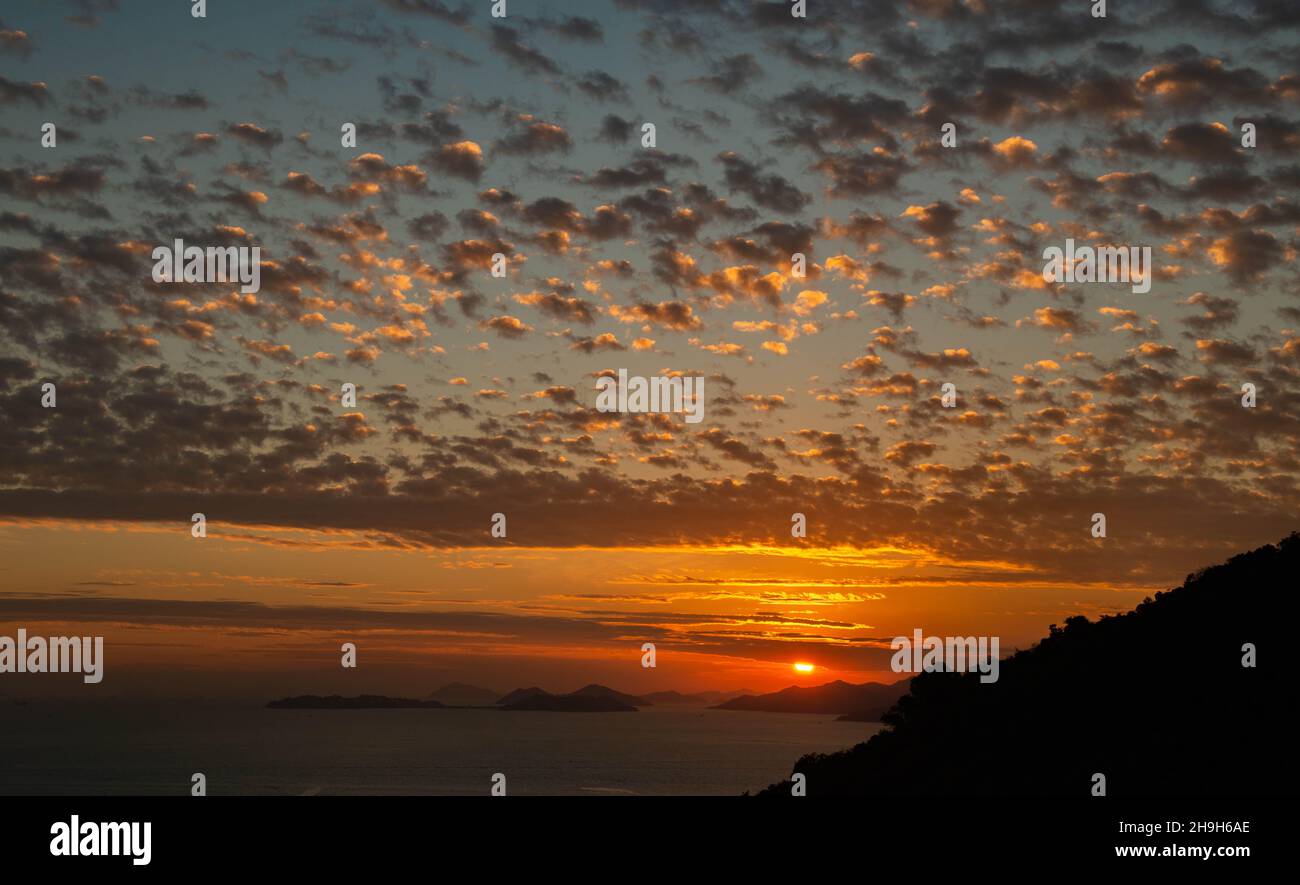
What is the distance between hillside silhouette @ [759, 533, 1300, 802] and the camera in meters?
62.5

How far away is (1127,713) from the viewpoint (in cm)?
7325

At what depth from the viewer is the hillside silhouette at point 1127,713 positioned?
205ft
